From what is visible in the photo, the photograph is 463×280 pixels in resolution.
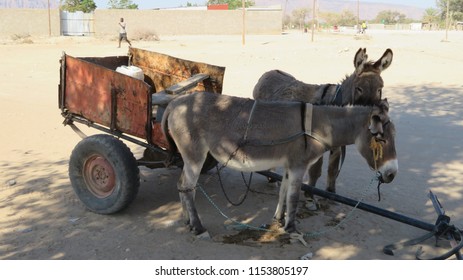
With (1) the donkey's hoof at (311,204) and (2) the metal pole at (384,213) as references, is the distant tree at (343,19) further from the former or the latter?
(2) the metal pole at (384,213)

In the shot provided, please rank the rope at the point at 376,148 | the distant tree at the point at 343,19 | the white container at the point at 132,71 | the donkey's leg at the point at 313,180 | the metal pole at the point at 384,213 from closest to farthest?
the rope at the point at 376,148 < the metal pole at the point at 384,213 < the donkey's leg at the point at 313,180 < the white container at the point at 132,71 < the distant tree at the point at 343,19

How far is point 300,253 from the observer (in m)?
4.32

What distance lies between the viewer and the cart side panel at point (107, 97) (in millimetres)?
4820

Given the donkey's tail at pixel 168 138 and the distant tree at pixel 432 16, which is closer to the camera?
the donkey's tail at pixel 168 138

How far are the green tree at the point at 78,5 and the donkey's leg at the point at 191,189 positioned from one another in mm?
50358

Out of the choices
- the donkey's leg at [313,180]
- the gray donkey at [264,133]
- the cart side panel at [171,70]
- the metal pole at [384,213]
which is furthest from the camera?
the cart side panel at [171,70]

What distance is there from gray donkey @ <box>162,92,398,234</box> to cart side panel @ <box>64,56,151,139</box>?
0.46m

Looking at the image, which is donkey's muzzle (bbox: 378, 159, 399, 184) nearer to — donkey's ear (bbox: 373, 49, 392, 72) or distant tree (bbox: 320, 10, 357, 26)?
donkey's ear (bbox: 373, 49, 392, 72)

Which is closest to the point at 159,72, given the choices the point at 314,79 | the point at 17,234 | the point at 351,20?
the point at 17,234

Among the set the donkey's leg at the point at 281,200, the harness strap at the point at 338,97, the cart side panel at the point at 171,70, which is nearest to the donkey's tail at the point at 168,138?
the cart side panel at the point at 171,70

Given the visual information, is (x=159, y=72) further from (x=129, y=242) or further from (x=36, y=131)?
(x=36, y=131)

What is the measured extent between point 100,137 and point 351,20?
98.7 m

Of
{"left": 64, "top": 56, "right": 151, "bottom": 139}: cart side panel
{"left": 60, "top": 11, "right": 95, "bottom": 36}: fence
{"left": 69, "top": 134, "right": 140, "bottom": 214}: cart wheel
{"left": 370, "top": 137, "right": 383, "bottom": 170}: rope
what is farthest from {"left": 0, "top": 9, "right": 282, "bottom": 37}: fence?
{"left": 370, "top": 137, "right": 383, "bottom": 170}: rope

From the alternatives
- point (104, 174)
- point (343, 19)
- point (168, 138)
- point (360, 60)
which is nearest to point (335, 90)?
point (360, 60)
